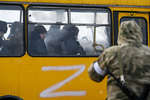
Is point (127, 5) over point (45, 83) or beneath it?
over

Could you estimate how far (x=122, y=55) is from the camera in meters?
3.72

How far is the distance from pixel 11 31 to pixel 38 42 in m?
0.53

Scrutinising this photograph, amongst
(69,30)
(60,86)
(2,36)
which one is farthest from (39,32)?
(60,86)

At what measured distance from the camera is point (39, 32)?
22.0 feet

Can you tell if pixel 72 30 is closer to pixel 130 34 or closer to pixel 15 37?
pixel 15 37

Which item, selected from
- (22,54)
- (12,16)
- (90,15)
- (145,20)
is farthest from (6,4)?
(145,20)

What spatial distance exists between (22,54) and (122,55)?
3.13 m

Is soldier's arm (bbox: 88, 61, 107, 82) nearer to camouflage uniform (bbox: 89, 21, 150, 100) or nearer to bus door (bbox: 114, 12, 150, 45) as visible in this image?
camouflage uniform (bbox: 89, 21, 150, 100)

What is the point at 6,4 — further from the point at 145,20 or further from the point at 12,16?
the point at 145,20

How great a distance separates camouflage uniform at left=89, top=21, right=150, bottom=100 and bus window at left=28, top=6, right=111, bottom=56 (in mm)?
2966

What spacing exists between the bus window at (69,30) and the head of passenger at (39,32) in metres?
0.02

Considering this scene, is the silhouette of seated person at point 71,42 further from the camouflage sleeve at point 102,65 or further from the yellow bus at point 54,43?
the camouflage sleeve at point 102,65

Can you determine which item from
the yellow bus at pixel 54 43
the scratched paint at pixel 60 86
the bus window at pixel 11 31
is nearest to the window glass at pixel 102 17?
the yellow bus at pixel 54 43

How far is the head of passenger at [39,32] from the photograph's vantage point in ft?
21.9
